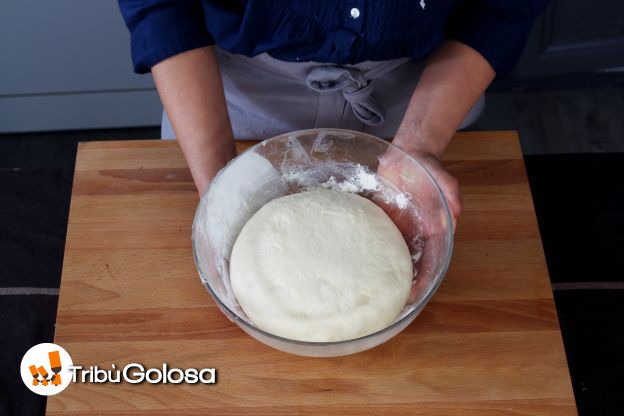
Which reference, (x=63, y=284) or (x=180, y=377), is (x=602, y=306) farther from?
(x=63, y=284)

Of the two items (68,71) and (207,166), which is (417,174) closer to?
(207,166)

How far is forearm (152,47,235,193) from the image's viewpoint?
0.85m

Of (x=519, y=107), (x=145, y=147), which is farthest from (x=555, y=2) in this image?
(x=145, y=147)

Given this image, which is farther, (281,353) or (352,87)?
(352,87)

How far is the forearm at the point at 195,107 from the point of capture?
33.5 inches

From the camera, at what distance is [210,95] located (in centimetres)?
87

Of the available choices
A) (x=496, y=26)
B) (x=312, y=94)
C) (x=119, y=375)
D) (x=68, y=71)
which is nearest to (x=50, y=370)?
(x=119, y=375)

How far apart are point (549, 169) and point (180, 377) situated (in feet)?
2.95

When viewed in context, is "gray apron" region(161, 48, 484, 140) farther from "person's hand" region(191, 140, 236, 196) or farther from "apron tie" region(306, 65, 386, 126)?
"person's hand" region(191, 140, 236, 196)

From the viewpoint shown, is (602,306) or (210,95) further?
(602,306)

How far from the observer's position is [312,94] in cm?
101

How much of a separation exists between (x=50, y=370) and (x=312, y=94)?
536 mm

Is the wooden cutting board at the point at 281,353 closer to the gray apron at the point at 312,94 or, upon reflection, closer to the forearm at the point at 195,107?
the forearm at the point at 195,107

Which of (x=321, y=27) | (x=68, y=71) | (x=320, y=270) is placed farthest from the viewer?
(x=68, y=71)
